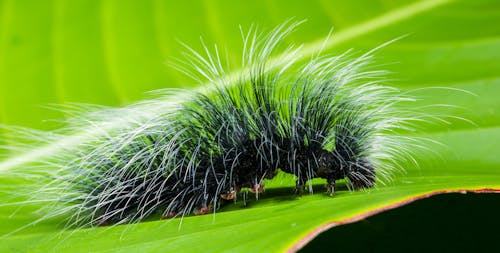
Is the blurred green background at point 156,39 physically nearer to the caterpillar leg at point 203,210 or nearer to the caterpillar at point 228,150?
the caterpillar at point 228,150

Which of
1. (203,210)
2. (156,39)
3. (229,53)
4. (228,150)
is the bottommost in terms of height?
(203,210)

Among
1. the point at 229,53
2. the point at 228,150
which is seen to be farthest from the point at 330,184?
the point at 229,53

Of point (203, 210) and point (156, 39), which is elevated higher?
point (156, 39)

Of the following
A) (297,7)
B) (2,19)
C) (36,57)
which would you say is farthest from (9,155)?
(297,7)

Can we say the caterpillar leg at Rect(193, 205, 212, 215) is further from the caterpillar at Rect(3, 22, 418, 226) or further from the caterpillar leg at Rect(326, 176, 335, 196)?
the caterpillar leg at Rect(326, 176, 335, 196)

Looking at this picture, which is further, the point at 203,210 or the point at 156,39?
the point at 156,39

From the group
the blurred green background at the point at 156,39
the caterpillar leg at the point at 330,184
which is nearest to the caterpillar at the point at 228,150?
the caterpillar leg at the point at 330,184

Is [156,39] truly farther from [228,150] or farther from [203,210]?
[203,210]

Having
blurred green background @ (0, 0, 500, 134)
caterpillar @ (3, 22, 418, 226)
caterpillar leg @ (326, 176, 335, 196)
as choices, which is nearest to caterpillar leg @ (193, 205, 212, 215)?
caterpillar @ (3, 22, 418, 226)
